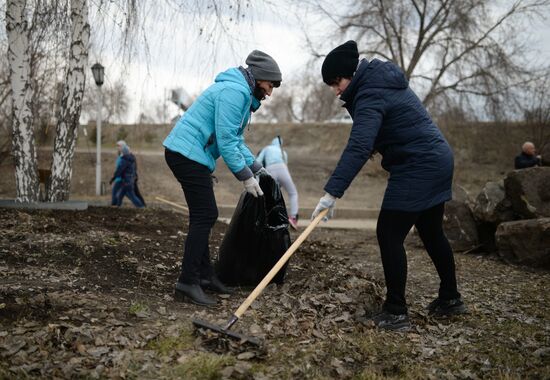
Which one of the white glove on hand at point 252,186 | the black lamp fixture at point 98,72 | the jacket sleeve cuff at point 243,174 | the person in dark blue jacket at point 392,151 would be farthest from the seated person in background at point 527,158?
the black lamp fixture at point 98,72

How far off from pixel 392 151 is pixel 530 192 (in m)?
3.32

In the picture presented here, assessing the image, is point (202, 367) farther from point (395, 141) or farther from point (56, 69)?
point (56, 69)

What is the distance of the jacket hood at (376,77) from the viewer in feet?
11.3

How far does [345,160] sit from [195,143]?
3.28ft

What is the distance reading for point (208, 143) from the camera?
12.4ft

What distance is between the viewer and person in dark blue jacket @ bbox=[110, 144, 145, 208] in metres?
11.8

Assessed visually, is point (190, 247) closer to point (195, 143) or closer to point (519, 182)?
point (195, 143)

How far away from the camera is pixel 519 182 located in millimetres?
6211

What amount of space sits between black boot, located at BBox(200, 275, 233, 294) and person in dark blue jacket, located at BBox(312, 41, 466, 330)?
3.53 ft

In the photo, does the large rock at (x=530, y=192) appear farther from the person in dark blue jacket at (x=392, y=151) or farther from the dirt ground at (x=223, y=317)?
the person in dark blue jacket at (x=392, y=151)

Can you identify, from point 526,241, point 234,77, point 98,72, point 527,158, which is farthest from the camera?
point 98,72

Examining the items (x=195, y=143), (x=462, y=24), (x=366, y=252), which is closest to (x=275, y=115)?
(x=462, y=24)

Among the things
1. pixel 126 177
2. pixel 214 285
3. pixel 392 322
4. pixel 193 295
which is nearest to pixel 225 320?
pixel 193 295

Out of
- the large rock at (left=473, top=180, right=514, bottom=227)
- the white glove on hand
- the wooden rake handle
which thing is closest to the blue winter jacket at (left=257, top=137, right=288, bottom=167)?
the large rock at (left=473, top=180, right=514, bottom=227)
